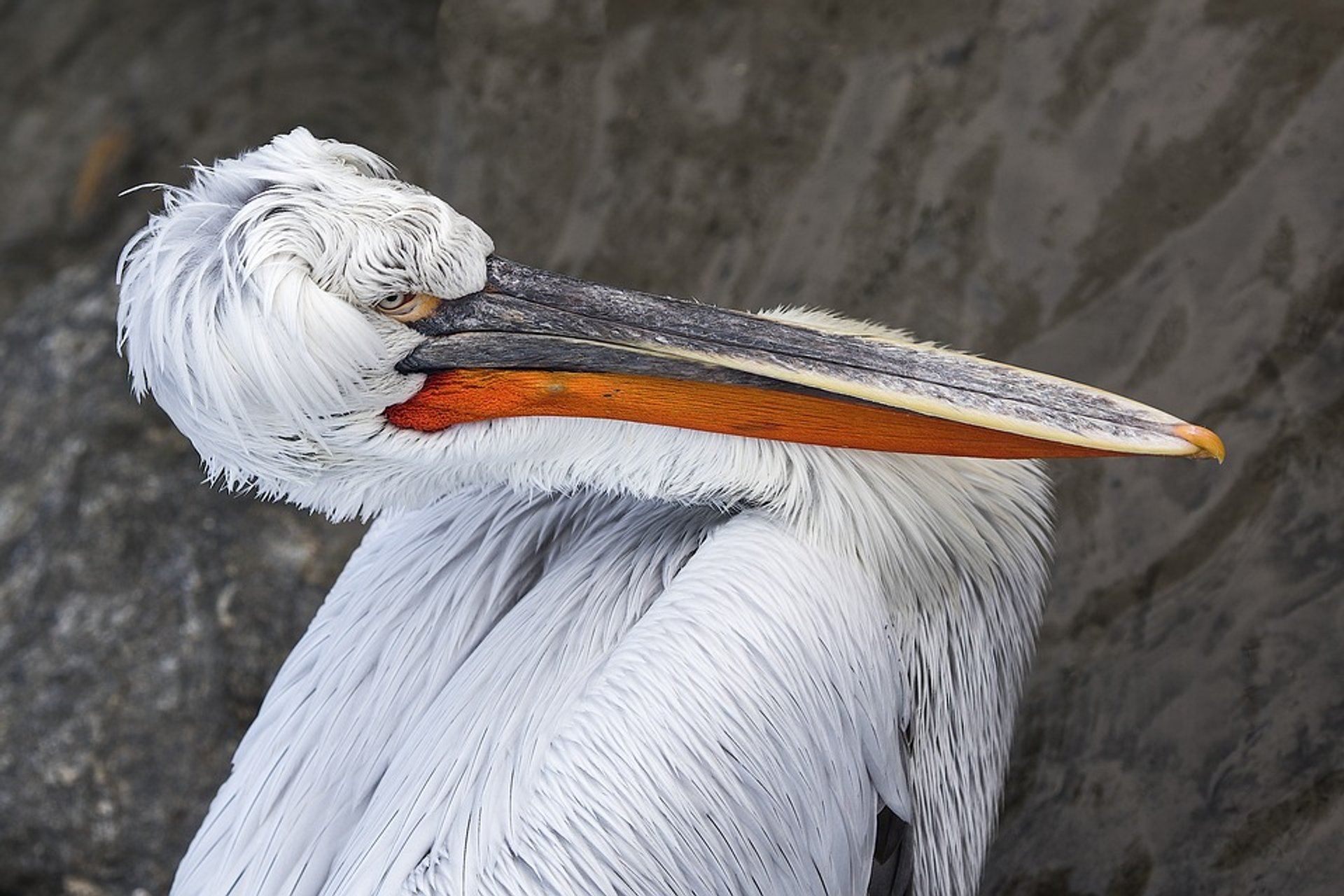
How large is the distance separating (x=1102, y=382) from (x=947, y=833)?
106 cm

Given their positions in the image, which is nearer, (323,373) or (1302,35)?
(323,373)

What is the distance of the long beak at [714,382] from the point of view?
1765 millimetres

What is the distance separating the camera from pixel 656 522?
1981 millimetres

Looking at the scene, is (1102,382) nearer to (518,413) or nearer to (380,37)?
(518,413)

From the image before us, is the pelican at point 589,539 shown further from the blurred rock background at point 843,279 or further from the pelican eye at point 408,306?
the blurred rock background at point 843,279

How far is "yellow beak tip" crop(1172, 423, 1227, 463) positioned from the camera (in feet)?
5.66

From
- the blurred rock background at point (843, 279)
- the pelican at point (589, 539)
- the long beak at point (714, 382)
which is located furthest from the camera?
the blurred rock background at point (843, 279)

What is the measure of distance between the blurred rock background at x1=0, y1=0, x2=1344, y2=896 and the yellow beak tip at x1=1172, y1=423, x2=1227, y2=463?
84cm

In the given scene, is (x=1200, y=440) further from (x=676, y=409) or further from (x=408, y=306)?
(x=408, y=306)

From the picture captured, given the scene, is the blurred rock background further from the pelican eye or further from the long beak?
the pelican eye

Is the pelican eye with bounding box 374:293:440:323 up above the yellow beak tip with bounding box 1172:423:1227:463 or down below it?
below

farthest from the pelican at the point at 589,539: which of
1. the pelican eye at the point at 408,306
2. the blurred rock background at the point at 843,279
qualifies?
the blurred rock background at the point at 843,279

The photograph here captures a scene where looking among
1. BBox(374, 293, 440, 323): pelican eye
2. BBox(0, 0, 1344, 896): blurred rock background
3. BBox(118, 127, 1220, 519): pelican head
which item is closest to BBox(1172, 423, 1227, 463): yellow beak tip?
BBox(118, 127, 1220, 519): pelican head

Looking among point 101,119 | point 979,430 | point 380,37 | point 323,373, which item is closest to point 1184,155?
point 979,430
